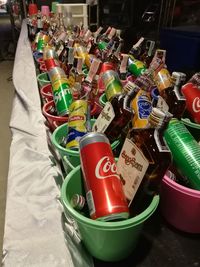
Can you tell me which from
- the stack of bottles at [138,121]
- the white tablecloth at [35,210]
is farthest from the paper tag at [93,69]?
the white tablecloth at [35,210]

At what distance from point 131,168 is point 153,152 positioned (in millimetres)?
57

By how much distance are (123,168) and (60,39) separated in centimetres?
113

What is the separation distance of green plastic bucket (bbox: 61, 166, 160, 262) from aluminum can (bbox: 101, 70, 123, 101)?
0.93 ft

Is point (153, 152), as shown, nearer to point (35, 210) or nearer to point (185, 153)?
point (185, 153)

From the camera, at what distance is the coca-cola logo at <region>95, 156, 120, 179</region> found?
1.43 ft

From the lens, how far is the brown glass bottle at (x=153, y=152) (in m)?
0.41

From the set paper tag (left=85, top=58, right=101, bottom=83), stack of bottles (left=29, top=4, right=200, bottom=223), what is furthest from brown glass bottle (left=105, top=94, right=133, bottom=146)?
paper tag (left=85, top=58, right=101, bottom=83)

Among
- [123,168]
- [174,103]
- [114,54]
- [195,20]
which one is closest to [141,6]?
[195,20]

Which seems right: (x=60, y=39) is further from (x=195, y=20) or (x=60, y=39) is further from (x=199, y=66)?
(x=195, y=20)

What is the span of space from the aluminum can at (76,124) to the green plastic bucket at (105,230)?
11 cm

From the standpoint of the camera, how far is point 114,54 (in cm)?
105

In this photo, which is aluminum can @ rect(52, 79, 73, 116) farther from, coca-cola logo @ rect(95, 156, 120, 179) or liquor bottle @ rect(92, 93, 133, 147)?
coca-cola logo @ rect(95, 156, 120, 179)

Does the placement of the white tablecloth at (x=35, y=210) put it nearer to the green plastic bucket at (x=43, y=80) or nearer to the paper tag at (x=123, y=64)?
the green plastic bucket at (x=43, y=80)

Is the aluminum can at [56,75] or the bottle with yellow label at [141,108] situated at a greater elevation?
the bottle with yellow label at [141,108]
